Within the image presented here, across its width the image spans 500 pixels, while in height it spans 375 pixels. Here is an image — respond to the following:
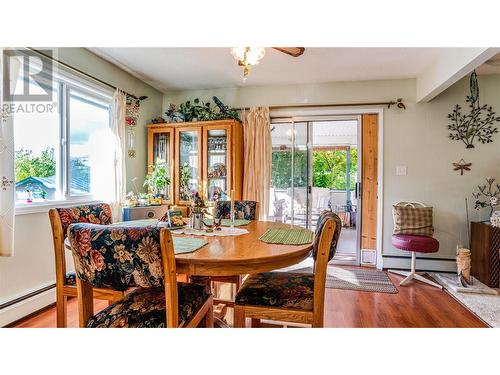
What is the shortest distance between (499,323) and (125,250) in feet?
9.02

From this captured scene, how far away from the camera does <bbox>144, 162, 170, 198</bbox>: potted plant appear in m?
3.53

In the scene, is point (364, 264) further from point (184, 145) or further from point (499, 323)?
point (184, 145)

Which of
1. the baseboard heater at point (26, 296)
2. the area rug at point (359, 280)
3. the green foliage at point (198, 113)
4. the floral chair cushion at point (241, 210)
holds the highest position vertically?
the green foliage at point (198, 113)

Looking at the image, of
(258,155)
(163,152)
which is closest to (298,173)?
(258,155)

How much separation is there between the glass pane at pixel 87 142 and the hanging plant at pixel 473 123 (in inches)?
161

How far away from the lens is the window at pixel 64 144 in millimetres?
2299

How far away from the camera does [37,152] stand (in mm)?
2396

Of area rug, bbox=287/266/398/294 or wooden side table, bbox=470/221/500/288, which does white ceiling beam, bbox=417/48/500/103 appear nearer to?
wooden side table, bbox=470/221/500/288

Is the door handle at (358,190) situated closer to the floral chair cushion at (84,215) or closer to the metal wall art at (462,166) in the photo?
the metal wall art at (462,166)

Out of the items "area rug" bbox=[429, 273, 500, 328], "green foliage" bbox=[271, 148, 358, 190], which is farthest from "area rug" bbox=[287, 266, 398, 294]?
"green foliage" bbox=[271, 148, 358, 190]

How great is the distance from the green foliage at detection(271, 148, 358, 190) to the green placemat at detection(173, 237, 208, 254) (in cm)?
253

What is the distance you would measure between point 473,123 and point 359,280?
7.73ft

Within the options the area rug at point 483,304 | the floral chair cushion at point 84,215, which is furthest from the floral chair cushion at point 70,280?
the area rug at point 483,304
